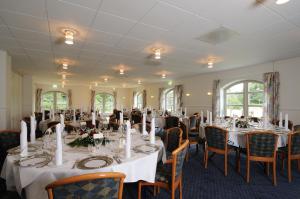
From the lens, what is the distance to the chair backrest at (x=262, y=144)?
2.83m

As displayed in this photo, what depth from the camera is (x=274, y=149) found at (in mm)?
2848

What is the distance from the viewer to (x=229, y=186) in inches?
112

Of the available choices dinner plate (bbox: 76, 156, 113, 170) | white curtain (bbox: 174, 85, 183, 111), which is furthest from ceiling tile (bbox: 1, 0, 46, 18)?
white curtain (bbox: 174, 85, 183, 111)

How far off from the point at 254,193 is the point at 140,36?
3.65 metres

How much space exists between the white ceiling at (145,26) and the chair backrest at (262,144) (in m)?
2.04

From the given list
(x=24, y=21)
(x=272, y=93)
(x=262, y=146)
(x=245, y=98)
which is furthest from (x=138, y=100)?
(x=262, y=146)

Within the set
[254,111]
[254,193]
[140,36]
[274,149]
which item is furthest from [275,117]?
[140,36]

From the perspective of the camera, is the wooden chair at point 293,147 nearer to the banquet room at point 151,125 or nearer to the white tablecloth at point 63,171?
the banquet room at point 151,125

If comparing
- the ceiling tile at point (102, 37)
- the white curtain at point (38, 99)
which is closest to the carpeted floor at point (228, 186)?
the ceiling tile at point (102, 37)

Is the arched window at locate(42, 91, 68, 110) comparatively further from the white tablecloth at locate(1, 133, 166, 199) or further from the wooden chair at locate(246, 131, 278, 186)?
the wooden chair at locate(246, 131, 278, 186)

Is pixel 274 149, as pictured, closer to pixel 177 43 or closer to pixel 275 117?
pixel 177 43

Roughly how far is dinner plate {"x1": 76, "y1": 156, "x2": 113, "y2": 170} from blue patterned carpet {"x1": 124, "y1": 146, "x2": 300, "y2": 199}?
1.11 metres

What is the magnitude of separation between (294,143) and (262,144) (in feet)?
2.26

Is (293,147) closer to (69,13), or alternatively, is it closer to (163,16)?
(163,16)
